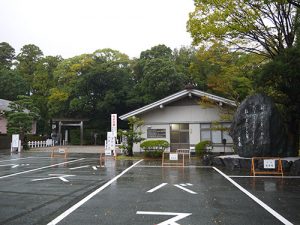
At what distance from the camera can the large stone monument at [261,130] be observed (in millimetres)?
12414

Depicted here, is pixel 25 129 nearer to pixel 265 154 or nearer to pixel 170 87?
pixel 170 87

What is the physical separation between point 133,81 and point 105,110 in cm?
585

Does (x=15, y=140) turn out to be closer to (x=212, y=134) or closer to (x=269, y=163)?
(x=212, y=134)

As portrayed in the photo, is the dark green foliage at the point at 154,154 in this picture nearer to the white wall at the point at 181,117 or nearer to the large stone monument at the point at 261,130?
the white wall at the point at 181,117

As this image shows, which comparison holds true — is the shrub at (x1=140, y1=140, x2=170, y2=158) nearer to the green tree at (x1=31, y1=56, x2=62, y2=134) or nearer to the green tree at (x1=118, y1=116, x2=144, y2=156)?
the green tree at (x1=118, y1=116, x2=144, y2=156)

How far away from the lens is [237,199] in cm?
686

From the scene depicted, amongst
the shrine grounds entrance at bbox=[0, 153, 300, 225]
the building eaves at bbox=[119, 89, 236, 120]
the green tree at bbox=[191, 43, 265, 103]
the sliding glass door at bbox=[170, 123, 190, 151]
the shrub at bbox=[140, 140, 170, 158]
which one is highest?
the green tree at bbox=[191, 43, 265, 103]

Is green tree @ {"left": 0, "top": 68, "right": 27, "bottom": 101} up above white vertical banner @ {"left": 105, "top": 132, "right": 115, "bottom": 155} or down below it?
above

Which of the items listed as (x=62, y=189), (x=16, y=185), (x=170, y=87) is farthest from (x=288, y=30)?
(x=170, y=87)

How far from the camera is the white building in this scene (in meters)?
20.1

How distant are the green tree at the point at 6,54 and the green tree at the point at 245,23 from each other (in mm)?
47170

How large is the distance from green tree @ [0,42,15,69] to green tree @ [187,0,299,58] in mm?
47170

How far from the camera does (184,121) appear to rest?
2083 cm

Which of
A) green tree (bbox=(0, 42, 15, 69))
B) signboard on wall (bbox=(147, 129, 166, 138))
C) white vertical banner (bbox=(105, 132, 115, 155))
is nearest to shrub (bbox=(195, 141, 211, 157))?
signboard on wall (bbox=(147, 129, 166, 138))
